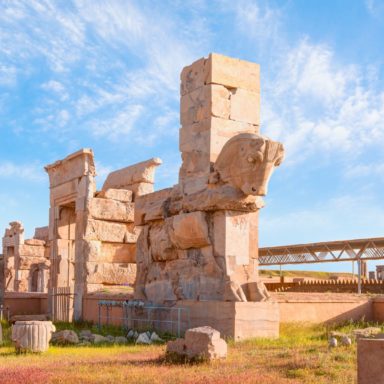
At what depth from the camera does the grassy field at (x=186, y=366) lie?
23.9 ft

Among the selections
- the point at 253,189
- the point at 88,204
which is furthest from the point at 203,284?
the point at 88,204

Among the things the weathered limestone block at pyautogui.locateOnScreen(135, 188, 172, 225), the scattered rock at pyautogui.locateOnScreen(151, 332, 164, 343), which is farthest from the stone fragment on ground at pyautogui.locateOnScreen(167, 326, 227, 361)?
the weathered limestone block at pyautogui.locateOnScreen(135, 188, 172, 225)

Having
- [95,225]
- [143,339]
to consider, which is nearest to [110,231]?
[95,225]

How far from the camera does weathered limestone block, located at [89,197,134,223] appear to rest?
54.6 ft

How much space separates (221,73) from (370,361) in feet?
26.9

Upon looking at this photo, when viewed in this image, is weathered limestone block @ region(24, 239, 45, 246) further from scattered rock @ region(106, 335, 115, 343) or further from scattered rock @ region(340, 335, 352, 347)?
scattered rock @ region(340, 335, 352, 347)

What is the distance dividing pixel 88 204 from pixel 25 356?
278 inches

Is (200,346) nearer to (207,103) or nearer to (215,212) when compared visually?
(215,212)

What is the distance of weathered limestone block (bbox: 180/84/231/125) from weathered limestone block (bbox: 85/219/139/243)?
517 centimetres

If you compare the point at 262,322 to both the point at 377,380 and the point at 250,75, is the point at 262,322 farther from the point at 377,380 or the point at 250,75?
the point at 377,380

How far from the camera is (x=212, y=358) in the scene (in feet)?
27.9

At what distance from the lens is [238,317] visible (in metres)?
10.7

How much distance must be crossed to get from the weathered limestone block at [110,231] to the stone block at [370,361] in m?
12.2

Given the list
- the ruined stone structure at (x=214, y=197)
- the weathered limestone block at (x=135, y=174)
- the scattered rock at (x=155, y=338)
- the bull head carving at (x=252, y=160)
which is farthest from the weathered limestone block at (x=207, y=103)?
the weathered limestone block at (x=135, y=174)
